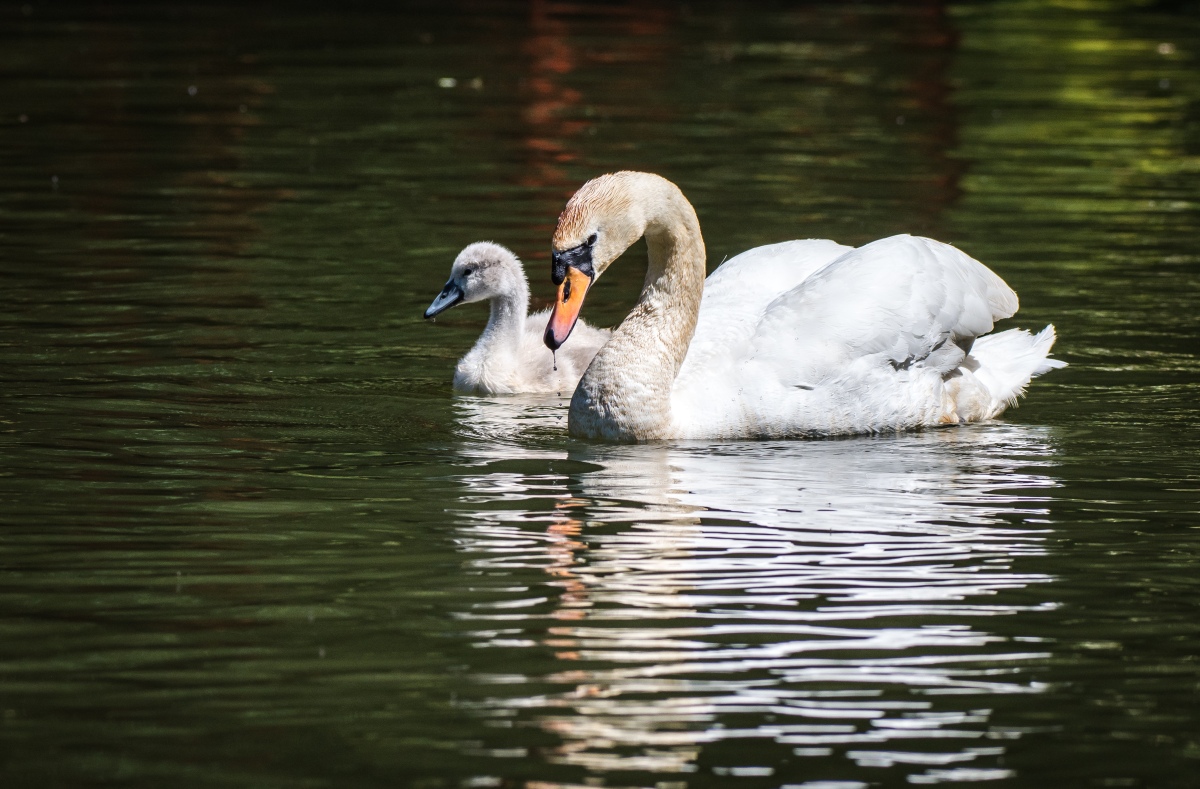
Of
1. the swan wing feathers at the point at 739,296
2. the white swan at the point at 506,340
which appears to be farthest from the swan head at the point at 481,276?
the swan wing feathers at the point at 739,296

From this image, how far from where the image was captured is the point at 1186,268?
13.0m

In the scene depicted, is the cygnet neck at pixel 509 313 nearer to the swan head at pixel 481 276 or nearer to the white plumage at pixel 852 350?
the swan head at pixel 481 276

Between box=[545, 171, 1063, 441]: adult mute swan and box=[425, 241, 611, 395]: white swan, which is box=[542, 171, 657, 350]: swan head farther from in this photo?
box=[425, 241, 611, 395]: white swan

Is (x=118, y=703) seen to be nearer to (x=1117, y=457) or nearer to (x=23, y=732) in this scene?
(x=23, y=732)

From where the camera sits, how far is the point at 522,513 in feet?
24.5

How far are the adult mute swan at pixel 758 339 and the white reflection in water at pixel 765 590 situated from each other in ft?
0.53

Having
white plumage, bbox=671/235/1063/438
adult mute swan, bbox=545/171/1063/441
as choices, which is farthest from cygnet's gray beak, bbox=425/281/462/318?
adult mute swan, bbox=545/171/1063/441

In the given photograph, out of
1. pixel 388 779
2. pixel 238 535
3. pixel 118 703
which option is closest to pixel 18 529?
pixel 238 535

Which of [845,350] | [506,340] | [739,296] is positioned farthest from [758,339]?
[506,340]

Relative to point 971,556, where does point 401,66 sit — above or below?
above

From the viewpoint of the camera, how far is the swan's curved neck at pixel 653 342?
28.5 ft

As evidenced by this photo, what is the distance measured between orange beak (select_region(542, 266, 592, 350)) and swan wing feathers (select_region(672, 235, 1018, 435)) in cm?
79

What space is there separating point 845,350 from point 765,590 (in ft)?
8.88

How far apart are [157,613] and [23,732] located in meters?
1.01
